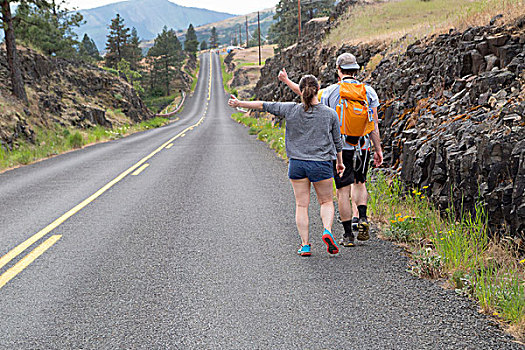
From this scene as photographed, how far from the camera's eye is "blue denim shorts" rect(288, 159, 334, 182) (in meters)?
4.92

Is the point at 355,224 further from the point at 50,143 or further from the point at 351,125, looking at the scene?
the point at 50,143

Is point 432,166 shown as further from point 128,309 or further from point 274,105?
point 128,309

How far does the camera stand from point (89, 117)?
2744cm

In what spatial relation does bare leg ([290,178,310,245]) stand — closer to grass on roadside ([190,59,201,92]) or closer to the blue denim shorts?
the blue denim shorts

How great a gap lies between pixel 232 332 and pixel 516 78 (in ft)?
18.1

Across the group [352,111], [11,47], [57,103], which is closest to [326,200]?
[352,111]

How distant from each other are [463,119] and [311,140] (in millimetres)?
2880

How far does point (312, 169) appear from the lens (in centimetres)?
492

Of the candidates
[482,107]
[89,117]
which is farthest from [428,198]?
[89,117]

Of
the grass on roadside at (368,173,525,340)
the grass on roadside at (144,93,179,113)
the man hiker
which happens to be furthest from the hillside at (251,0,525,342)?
the grass on roadside at (144,93,179,113)

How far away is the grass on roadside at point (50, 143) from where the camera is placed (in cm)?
1466

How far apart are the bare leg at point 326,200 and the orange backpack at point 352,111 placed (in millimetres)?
717

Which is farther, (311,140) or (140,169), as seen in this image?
(140,169)

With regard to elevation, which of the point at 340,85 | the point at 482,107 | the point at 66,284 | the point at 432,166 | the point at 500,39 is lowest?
the point at 66,284
